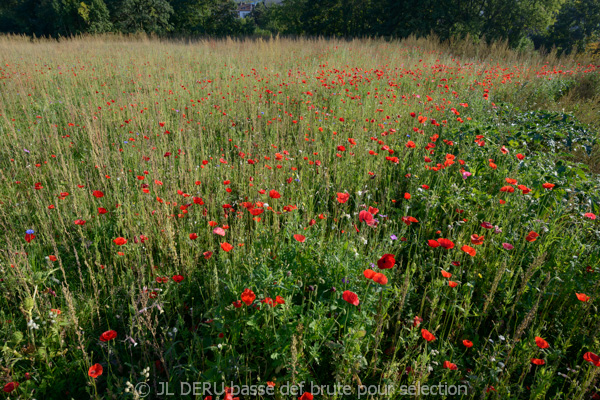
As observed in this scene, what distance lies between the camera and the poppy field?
4.43 feet

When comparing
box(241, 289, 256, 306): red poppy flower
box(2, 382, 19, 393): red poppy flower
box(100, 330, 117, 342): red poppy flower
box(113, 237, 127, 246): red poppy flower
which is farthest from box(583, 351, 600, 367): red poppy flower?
box(2, 382, 19, 393): red poppy flower

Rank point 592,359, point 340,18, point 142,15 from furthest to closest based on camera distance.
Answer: point 142,15 < point 340,18 < point 592,359

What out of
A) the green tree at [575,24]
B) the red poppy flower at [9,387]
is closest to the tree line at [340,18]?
the green tree at [575,24]

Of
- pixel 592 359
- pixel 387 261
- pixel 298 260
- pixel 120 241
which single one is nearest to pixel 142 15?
pixel 120 241

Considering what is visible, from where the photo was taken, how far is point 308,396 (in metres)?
1.09

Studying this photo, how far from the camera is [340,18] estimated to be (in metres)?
24.7

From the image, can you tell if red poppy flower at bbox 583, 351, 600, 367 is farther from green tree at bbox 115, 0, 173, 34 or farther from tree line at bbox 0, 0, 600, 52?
green tree at bbox 115, 0, 173, 34

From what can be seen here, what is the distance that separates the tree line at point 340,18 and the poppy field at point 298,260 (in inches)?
676

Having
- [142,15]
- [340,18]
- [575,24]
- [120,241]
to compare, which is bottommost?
[120,241]

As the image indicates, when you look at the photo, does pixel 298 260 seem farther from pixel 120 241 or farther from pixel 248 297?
pixel 120 241

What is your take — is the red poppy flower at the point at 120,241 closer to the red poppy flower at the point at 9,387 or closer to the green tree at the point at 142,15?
the red poppy flower at the point at 9,387

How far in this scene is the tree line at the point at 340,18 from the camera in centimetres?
2125

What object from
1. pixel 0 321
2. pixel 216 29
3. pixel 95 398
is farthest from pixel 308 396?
pixel 216 29

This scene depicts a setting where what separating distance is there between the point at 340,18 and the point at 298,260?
90.8ft
